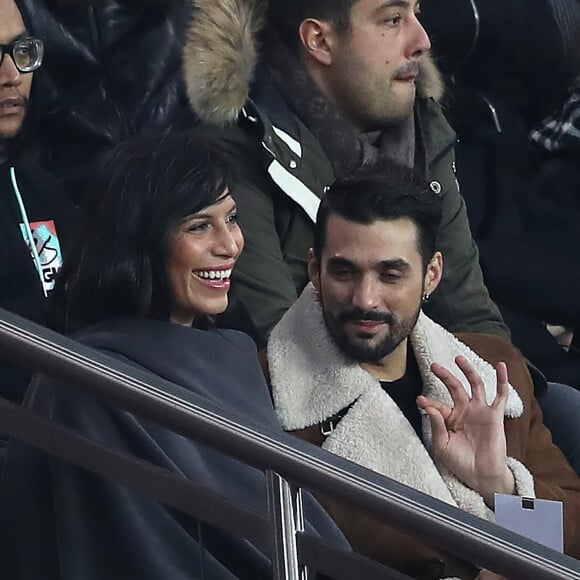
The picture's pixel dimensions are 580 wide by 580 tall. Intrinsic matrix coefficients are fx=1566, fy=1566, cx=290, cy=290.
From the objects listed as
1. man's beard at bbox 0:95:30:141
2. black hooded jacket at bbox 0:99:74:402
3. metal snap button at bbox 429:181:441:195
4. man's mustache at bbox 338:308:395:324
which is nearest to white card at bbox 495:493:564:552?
man's mustache at bbox 338:308:395:324

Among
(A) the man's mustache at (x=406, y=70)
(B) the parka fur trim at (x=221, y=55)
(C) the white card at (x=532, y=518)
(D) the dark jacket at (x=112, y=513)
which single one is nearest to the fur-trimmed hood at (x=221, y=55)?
(B) the parka fur trim at (x=221, y=55)

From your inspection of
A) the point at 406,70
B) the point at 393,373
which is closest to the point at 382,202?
the point at 393,373

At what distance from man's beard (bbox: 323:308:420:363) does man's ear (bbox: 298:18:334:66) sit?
780mm

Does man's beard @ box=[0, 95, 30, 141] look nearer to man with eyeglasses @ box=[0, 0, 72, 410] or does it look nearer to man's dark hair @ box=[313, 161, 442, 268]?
man with eyeglasses @ box=[0, 0, 72, 410]

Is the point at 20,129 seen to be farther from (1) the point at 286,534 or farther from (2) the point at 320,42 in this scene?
(1) the point at 286,534

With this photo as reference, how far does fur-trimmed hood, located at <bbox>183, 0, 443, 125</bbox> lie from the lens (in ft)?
10.6

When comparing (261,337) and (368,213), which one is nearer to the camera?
(368,213)

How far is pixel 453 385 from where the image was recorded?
9.08 ft

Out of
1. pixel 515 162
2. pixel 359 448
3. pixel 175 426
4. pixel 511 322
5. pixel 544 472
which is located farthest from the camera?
pixel 515 162

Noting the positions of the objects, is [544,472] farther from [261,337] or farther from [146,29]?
[146,29]

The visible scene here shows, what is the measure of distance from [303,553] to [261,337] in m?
1.15

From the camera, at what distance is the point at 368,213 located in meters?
2.83

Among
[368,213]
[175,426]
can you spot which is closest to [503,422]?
[368,213]

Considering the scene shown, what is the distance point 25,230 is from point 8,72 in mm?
304
